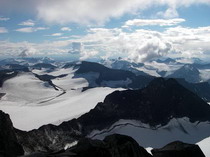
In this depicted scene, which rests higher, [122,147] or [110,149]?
[110,149]

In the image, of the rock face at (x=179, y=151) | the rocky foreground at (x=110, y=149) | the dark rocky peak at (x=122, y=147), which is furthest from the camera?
the rock face at (x=179, y=151)

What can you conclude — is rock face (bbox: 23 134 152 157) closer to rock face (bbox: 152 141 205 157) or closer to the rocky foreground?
the rocky foreground

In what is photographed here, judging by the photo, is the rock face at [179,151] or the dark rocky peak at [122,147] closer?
the dark rocky peak at [122,147]

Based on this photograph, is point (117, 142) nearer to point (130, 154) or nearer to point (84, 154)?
point (130, 154)

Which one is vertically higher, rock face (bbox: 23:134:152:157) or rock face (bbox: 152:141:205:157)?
rock face (bbox: 23:134:152:157)

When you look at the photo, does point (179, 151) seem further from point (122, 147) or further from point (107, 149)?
point (107, 149)

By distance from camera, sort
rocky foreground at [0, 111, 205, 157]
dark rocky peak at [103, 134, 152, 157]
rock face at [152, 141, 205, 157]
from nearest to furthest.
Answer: rocky foreground at [0, 111, 205, 157] → dark rocky peak at [103, 134, 152, 157] → rock face at [152, 141, 205, 157]

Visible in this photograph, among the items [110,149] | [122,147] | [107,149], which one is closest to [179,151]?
[122,147]

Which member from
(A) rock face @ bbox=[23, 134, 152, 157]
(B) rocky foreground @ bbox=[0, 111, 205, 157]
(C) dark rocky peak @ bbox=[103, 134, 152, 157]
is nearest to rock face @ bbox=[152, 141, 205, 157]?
(B) rocky foreground @ bbox=[0, 111, 205, 157]

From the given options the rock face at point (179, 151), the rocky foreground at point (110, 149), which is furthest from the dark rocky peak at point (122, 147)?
the rock face at point (179, 151)

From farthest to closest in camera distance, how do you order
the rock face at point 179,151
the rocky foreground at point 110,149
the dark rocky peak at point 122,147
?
the rock face at point 179,151 < the dark rocky peak at point 122,147 < the rocky foreground at point 110,149

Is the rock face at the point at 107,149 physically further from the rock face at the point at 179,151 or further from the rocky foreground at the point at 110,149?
the rock face at the point at 179,151
